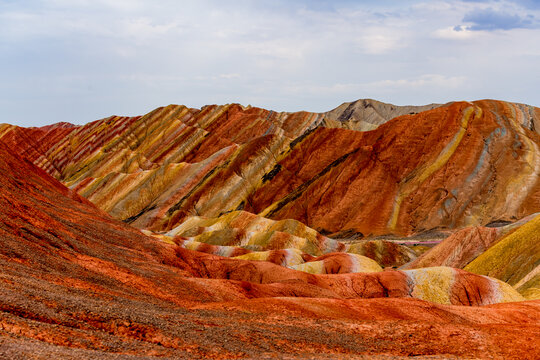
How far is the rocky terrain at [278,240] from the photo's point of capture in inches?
775

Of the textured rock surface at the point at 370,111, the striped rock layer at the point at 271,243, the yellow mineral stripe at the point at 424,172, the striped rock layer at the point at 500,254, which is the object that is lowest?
the striped rock layer at the point at 271,243

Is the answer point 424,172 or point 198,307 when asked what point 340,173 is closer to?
point 424,172

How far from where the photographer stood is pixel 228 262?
46.9 m

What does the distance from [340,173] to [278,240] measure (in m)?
28.3

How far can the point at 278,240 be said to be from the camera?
6366 cm

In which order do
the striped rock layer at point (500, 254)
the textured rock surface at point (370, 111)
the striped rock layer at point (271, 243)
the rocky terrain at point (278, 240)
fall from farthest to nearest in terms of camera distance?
the textured rock surface at point (370, 111) → the striped rock layer at point (271, 243) → the striped rock layer at point (500, 254) → the rocky terrain at point (278, 240)

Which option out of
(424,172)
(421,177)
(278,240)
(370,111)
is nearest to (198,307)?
(278,240)

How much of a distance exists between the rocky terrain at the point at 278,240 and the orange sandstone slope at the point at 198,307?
0.11m

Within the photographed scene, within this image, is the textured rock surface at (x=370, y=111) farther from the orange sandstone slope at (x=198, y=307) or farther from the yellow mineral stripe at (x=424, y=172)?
the orange sandstone slope at (x=198, y=307)

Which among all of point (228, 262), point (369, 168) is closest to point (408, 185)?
point (369, 168)

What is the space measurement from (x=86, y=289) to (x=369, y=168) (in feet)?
223

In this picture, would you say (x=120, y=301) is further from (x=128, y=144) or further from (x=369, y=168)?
(x=128, y=144)

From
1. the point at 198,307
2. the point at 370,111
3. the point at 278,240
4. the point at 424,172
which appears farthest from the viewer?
the point at 370,111

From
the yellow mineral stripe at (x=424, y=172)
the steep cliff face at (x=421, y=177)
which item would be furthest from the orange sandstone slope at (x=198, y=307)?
the yellow mineral stripe at (x=424, y=172)
